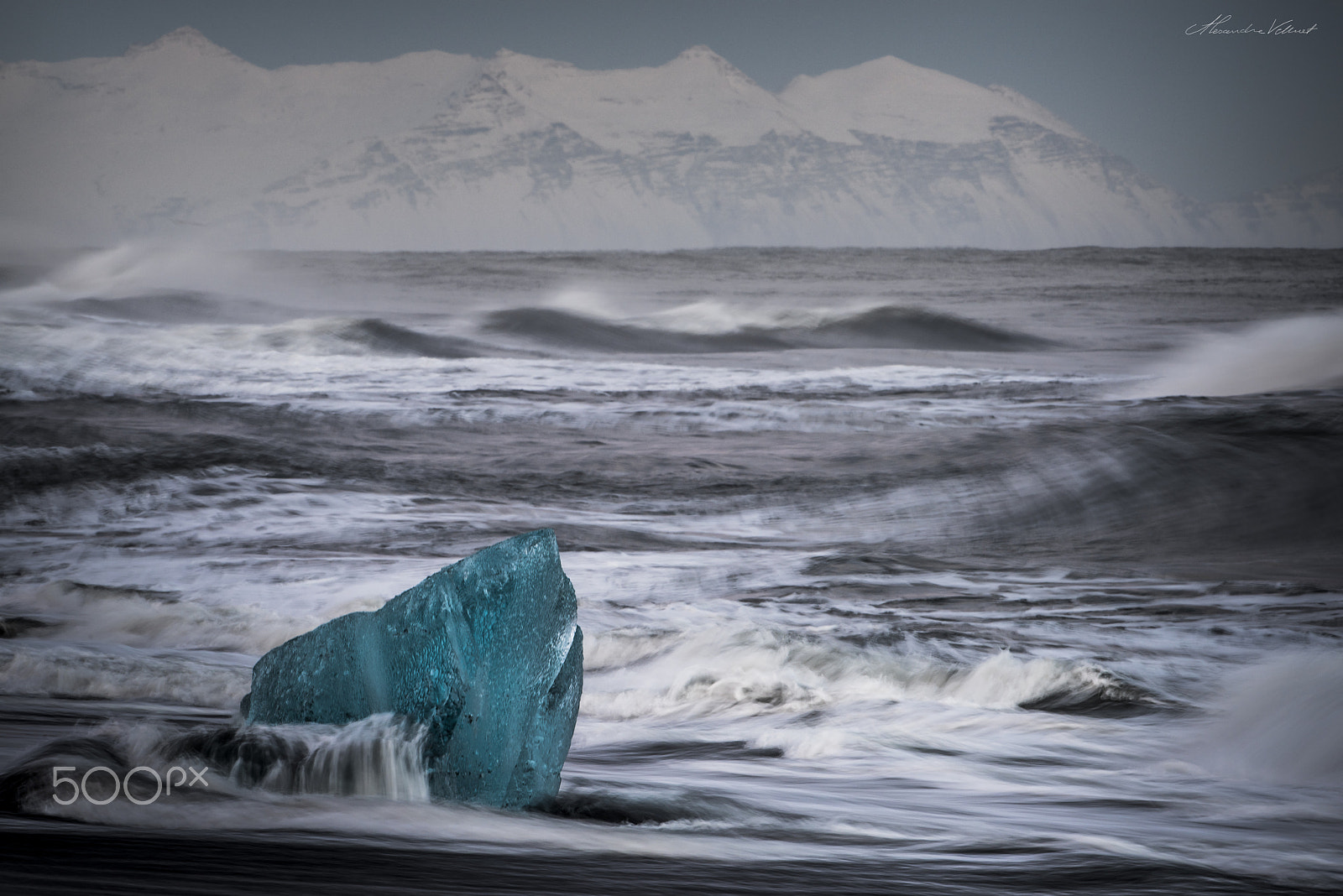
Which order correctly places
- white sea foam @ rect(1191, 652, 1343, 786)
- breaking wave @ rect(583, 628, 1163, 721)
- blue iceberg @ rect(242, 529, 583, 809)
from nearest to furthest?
blue iceberg @ rect(242, 529, 583, 809) < white sea foam @ rect(1191, 652, 1343, 786) < breaking wave @ rect(583, 628, 1163, 721)

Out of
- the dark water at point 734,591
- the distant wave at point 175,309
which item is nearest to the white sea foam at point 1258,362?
the dark water at point 734,591

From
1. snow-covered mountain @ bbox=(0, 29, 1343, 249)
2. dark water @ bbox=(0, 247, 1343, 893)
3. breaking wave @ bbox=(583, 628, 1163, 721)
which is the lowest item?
breaking wave @ bbox=(583, 628, 1163, 721)

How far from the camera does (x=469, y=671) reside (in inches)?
50.8

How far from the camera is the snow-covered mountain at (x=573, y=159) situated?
16.3 metres

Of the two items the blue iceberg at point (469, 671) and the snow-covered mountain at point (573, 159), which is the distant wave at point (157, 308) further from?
the blue iceberg at point (469, 671)

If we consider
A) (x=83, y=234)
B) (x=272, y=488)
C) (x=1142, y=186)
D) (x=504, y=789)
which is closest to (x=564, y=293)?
(x=83, y=234)

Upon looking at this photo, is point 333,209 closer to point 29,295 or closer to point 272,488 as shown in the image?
point 29,295

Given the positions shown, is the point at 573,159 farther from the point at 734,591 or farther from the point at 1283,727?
the point at 1283,727

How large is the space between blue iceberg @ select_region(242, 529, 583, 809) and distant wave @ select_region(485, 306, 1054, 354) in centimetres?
1428

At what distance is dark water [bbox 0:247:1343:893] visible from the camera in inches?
51.7
